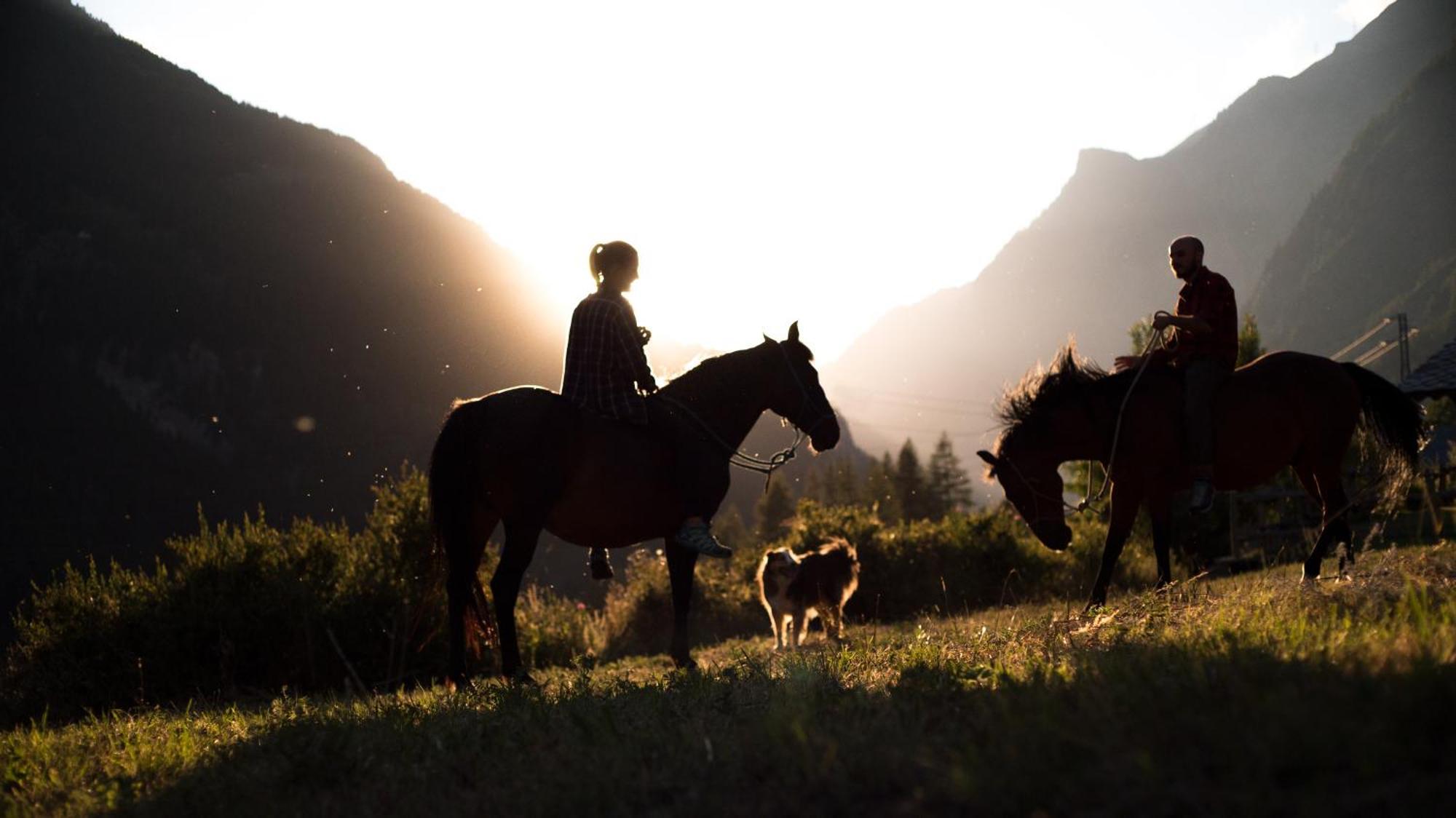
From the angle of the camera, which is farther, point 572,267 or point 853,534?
point 853,534

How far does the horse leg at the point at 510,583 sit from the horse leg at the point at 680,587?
1.22m

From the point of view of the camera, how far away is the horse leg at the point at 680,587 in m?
7.84

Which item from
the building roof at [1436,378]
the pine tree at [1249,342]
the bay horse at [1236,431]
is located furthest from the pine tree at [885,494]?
the bay horse at [1236,431]

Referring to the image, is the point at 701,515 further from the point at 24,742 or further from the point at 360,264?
the point at 360,264

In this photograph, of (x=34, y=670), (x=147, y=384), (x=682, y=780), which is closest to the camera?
(x=682, y=780)

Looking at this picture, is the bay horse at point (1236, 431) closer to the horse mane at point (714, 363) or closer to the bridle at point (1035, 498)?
the bridle at point (1035, 498)

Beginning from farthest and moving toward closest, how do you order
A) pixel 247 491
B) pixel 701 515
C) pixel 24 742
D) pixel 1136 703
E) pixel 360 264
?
pixel 360 264 < pixel 247 491 < pixel 701 515 < pixel 24 742 < pixel 1136 703

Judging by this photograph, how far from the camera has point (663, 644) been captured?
1920cm

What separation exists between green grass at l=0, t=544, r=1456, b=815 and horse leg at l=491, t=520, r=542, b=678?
73cm

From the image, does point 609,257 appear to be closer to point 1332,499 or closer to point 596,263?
point 596,263

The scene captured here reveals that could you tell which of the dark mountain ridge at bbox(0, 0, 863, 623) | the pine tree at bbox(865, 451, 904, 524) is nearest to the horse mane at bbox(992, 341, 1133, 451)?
the pine tree at bbox(865, 451, 904, 524)

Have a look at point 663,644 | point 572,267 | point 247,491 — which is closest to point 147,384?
point 247,491

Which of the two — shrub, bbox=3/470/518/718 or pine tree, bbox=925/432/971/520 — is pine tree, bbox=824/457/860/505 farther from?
shrub, bbox=3/470/518/718

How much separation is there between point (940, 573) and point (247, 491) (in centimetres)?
13681
